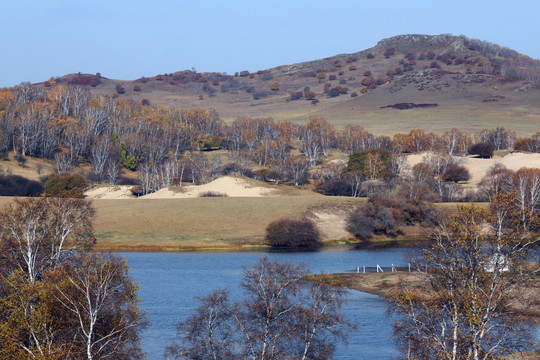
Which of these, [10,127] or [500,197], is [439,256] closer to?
[500,197]

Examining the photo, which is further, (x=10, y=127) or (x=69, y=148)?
(x=69, y=148)

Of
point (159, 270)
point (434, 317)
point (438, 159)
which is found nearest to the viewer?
point (434, 317)

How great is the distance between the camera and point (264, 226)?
9050 cm

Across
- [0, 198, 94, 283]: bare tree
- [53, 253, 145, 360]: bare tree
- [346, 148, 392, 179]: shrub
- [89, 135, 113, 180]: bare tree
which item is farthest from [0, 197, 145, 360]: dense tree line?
[89, 135, 113, 180]: bare tree

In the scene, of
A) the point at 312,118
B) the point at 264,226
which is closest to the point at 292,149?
the point at 312,118

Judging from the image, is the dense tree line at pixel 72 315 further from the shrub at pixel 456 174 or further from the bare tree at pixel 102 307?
the shrub at pixel 456 174

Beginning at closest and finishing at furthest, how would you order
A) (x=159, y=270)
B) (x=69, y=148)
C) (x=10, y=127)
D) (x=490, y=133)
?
(x=159, y=270) < (x=10, y=127) < (x=69, y=148) < (x=490, y=133)

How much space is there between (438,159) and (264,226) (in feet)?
172

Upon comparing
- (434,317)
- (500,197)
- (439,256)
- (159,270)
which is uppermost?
(500,197)

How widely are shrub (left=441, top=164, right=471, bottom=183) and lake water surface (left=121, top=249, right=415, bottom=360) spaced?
47.8 metres

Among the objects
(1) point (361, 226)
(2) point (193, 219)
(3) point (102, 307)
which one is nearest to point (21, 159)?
(2) point (193, 219)

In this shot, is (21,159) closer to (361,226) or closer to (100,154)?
(100,154)

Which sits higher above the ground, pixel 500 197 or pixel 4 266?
pixel 500 197

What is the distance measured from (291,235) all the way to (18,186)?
5069cm
